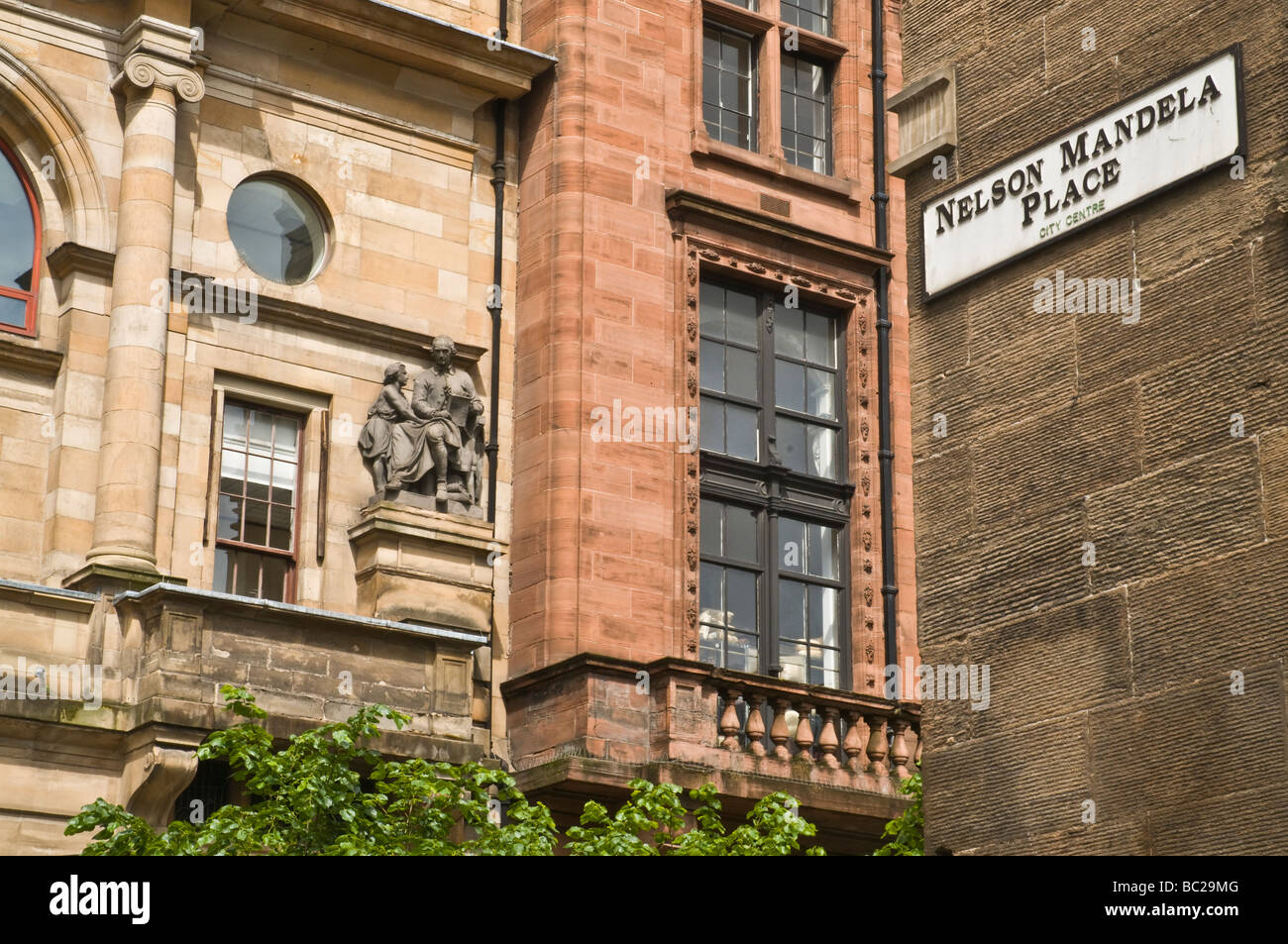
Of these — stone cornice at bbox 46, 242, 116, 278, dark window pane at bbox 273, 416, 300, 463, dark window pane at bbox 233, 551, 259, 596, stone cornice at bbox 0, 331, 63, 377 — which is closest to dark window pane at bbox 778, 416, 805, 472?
dark window pane at bbox 273, 416, 300, 463

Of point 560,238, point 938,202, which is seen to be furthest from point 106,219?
point 938,202

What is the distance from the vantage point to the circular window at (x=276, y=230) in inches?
949

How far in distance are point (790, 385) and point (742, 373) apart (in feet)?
2.57

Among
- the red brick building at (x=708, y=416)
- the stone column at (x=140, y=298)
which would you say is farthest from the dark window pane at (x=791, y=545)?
the stone column at (x=140, y=298)

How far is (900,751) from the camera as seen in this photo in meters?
25.1

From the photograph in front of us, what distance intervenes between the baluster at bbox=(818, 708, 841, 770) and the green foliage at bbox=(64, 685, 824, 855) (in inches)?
218

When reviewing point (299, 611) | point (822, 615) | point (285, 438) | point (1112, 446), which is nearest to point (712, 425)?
point (822, 615)

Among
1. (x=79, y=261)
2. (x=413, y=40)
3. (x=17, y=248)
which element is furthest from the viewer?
(x=413, y=40)

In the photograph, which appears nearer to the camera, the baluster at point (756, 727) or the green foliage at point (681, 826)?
the green foliage at point (681, 826)

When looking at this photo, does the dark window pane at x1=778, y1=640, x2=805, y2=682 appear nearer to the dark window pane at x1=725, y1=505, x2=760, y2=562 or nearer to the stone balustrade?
the stone balustrade

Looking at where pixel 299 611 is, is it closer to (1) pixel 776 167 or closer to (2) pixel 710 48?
(1) pixel 776 167

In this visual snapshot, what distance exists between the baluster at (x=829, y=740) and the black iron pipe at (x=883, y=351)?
1.91 meters

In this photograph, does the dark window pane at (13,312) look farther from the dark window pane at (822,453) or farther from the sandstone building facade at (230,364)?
the dark window pane at (822,453)
